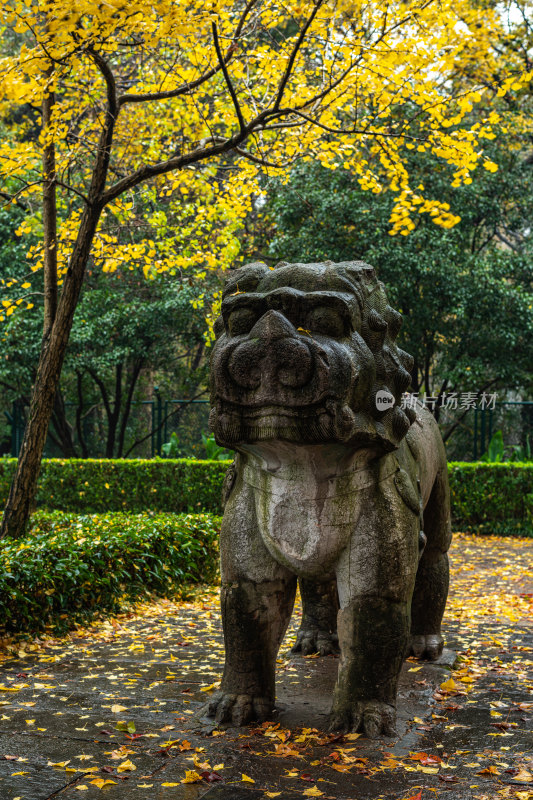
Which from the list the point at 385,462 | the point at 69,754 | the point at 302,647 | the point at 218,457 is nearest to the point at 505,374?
the point at 218,457

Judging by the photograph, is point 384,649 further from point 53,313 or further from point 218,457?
point 218,457

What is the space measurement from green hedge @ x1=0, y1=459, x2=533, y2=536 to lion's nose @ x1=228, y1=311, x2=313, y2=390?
32.5ft

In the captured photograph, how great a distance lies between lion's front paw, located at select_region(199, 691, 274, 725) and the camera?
3973mm

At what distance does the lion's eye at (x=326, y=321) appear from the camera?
11.5 ft

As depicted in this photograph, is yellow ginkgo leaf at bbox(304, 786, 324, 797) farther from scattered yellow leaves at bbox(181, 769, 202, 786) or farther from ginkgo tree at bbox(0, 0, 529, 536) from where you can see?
ginkgo tree at bbox(0, 0, 529, 536)

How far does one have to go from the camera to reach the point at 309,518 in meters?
3.79

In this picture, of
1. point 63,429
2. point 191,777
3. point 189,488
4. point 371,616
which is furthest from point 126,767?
point 63,429

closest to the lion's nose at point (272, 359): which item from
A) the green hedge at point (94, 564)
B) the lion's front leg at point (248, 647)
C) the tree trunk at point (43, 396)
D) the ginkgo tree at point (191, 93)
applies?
the lion's front leg at point (248, 647)

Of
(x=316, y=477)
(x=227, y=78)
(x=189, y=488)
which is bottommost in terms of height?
(x=189, y=488)

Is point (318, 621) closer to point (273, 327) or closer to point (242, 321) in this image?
point (242, 321)

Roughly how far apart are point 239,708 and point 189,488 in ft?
31.8

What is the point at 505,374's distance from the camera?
603 inches

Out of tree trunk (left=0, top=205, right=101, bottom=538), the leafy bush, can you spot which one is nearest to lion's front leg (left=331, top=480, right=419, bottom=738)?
tree trunk (left=0, top=205, right=101, bottom=538)

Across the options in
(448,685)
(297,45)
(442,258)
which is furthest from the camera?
(442,258)
